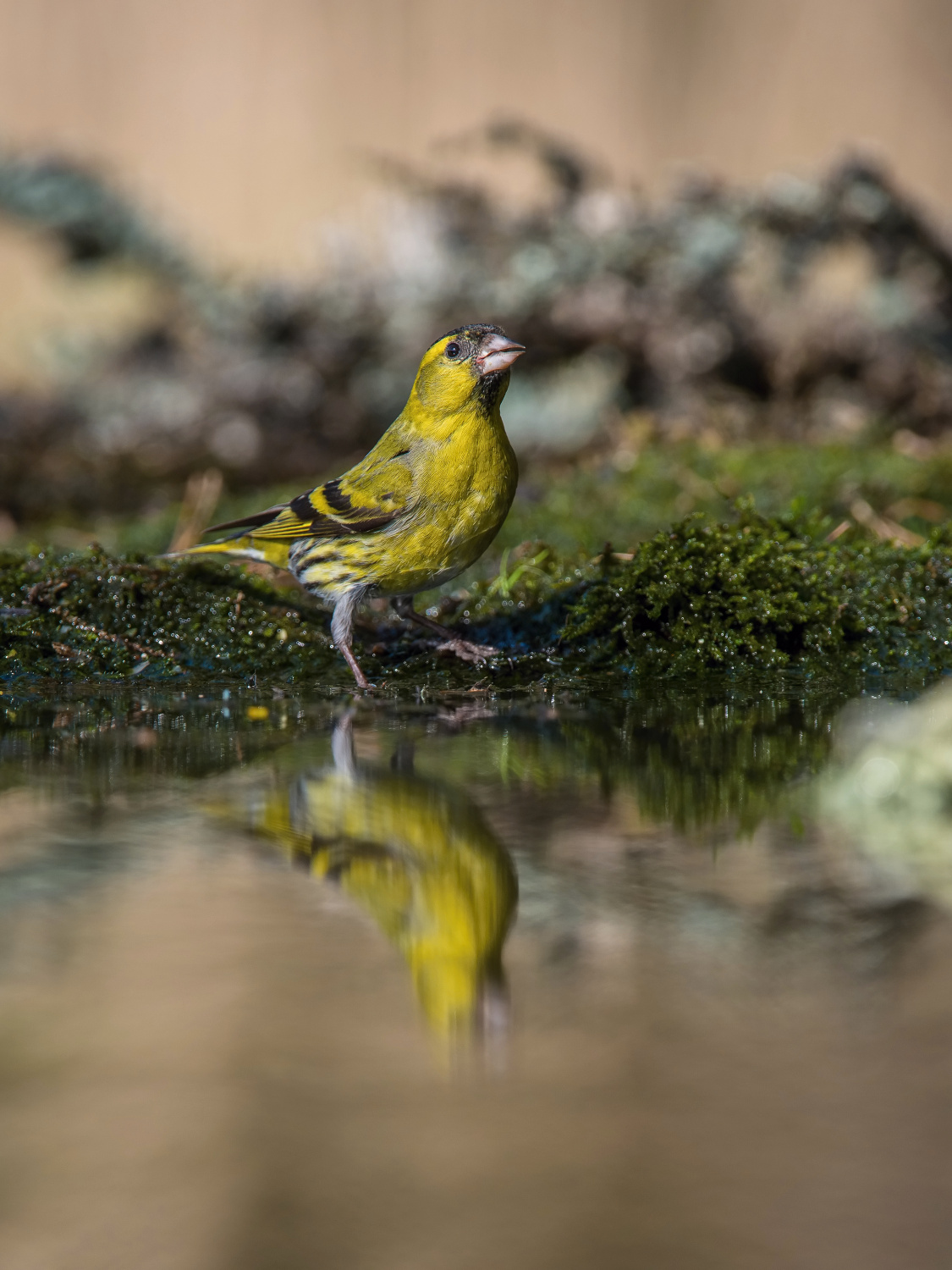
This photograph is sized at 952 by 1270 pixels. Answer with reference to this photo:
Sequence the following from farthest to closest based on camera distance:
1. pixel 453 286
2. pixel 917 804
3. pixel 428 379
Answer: pixel 453 286
pixel 428 379
pixel 917 804

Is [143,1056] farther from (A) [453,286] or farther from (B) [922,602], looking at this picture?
(A) [453,286]

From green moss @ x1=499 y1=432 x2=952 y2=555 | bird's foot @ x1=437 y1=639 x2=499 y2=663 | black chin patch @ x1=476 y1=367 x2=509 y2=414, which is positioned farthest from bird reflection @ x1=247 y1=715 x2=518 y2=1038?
green moss @ x1=499 y1=432 x2=952 y2=555

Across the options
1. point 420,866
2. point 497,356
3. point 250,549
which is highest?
point 497,356

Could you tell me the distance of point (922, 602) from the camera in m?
4.94

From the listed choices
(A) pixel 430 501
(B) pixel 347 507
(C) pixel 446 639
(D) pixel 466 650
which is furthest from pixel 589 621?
(B) pixel 347 507

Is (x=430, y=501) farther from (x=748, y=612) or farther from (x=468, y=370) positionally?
(x=748, y=612)

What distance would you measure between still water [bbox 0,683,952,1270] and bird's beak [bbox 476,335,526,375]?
193 cm

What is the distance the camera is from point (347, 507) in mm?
4805

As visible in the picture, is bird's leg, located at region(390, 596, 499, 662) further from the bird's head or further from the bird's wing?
the bird's head

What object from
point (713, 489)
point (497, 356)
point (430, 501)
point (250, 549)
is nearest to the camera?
point (430, 501)

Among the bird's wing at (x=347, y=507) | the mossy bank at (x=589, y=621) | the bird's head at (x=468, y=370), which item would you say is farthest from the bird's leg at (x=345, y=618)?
the bird's head at (x=468, y=370)

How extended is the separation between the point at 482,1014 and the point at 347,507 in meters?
3.20

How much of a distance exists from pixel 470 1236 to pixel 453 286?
8874 mm

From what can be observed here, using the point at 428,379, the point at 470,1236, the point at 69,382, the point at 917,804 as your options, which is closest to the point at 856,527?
the point at 428,379
